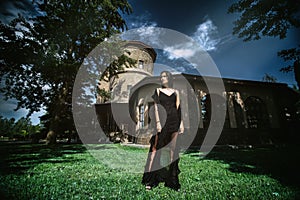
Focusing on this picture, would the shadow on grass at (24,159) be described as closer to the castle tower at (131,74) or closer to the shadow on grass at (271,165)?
the shadow on grass at (271,165)

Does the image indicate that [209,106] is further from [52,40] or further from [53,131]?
[53,131]

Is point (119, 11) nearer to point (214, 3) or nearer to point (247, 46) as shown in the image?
point (214, 3)

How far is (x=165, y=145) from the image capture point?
2500 mm

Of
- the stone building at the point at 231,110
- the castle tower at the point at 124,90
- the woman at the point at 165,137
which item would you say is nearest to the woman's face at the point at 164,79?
the woman at the point at 165,137

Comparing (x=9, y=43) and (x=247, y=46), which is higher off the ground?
(x=9, y=43)

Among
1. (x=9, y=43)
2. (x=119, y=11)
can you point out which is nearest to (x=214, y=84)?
(x=119, y=11)

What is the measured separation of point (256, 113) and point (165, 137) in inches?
551

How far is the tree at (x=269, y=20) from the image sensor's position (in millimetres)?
6196

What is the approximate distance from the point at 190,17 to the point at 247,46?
3946mm

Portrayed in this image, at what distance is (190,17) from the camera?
6293 millimetres

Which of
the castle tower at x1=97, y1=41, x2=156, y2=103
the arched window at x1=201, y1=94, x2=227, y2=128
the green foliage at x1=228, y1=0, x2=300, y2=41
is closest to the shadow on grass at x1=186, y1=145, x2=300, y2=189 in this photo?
the green foliage at x1=228, y1=0, x2=300, y2=41

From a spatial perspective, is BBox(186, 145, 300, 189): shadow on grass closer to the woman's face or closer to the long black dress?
the long black dress

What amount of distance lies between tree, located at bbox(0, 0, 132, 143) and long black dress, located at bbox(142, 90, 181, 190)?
26.1ft

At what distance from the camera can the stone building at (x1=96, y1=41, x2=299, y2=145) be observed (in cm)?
1113
